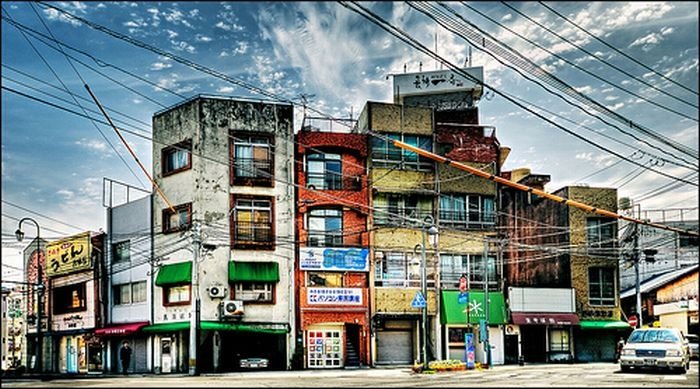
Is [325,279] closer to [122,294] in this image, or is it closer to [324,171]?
[324,171]

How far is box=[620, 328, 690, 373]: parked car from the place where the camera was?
31.9 m

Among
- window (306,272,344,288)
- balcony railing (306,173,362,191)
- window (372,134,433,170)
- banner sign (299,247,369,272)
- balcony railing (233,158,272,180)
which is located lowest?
window (306,272,344,288)

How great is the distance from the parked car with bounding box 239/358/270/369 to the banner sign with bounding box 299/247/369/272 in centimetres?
572

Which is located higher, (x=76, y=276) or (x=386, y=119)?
(x=386, y=119)

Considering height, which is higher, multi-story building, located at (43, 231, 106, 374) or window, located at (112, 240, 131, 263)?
window, located at (112, 240, 131, 263)

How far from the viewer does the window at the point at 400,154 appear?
168 ft

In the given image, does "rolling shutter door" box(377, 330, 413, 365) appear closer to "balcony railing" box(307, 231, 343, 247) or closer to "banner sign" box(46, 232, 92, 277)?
"balcony railing" box(307, 231, 343, 247)

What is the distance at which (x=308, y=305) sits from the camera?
47.9 meters

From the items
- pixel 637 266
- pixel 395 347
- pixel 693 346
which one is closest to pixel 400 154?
pixel 395 347

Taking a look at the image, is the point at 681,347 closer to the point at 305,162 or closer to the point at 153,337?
the point at 305,162

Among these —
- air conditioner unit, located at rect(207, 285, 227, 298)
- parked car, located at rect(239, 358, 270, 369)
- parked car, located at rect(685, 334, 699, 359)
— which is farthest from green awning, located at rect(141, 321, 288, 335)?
parked car, located at rect(685, 334, 699, 359)

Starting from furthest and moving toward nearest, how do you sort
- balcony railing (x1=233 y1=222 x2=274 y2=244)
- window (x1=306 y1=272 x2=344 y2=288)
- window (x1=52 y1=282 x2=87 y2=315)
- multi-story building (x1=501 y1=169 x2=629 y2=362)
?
window (x1=52 y1=282 x2=87 y2=315) < multi-story building (x1=501 y1=169 x2=629 y2=362) < window (x1=306 y1=272 x2=344 y2=288) < balcony railing (x1=233 y1=222 x2=274 y2=244)

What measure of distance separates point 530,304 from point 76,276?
2865cm

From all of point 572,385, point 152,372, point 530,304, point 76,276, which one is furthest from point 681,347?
point 76,276
